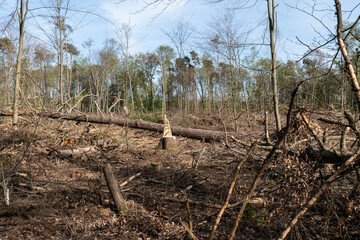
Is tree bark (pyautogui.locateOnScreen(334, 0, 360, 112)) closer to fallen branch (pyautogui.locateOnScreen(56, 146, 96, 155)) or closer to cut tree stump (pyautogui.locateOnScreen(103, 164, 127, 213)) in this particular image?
cut tree stump (pyautogui.locateOnScreen(103, 164, 127, 213))

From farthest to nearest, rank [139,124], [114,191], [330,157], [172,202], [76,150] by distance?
1. [139,124]
2. [76,150]
3. [172,202]
4. [114,191]
5. [330,157]

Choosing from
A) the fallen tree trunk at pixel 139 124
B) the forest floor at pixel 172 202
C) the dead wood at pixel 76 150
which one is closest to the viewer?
the forest floor at pixel 172 202

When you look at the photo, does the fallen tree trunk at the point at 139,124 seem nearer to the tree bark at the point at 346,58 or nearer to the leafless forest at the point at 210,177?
the leafless forest at the point at 210,177

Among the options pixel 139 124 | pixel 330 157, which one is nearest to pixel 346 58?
pixel 330 157

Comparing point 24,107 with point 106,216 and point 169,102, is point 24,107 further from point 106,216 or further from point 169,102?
point 169,102

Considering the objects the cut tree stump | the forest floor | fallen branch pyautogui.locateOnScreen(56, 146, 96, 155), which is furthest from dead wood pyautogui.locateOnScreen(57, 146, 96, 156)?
the cut tree stump

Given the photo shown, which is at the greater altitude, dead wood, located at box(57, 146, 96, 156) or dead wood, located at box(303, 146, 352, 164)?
dead wood, located at box(303, 146, 352, 164)

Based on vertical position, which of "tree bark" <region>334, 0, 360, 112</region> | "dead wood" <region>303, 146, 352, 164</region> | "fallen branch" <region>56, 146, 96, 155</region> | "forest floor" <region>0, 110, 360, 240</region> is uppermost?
"tree bark" <region>334, 0, 360, 112</region>

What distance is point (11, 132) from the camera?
7.64m

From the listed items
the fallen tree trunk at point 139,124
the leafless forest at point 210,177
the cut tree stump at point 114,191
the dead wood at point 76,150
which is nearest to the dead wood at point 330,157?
the leafless forest at point 210,177

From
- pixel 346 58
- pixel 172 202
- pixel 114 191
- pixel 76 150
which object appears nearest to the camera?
pixel 346 58

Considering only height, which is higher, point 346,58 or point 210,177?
point 346,58

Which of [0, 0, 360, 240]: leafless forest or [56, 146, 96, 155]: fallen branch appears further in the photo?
[56, 146, 96, 155]: fallen branch

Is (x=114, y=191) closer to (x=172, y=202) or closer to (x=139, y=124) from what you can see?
(x=172, y=202)
